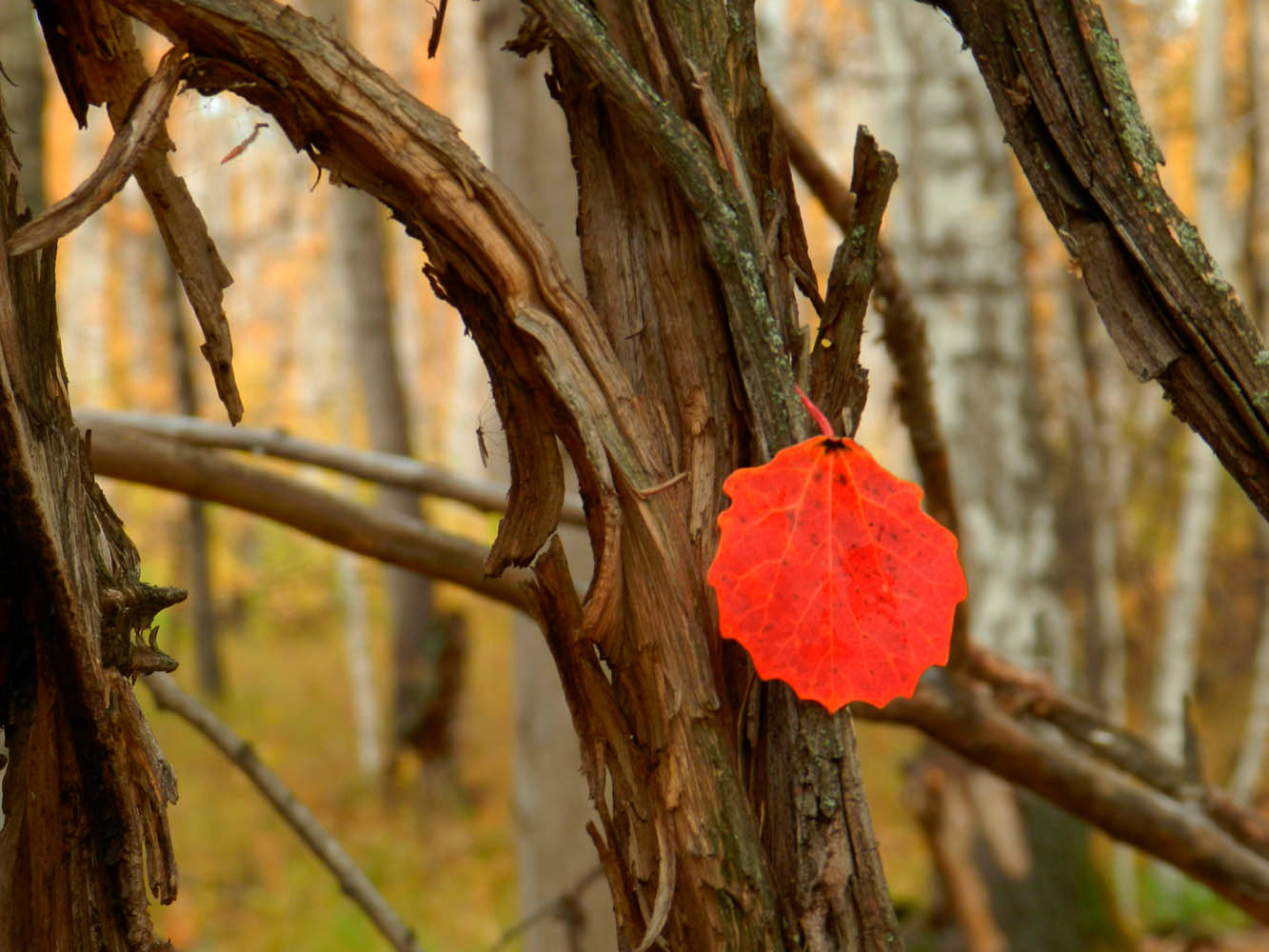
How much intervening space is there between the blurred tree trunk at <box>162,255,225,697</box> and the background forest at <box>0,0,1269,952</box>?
3cm

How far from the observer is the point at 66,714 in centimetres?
70

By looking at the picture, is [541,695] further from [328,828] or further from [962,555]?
[328,828]

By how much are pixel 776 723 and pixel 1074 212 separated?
0.36 metres

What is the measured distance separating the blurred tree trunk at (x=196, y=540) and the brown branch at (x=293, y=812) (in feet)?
20.7

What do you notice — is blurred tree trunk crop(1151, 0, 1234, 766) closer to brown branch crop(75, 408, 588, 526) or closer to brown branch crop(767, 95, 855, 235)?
brown branch crop(767, 95, 855, 235)

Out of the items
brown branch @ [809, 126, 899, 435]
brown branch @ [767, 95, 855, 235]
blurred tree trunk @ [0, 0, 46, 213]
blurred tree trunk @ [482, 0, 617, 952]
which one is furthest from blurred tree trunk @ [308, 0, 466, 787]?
brown branch @ [809, 126, 899, 435]

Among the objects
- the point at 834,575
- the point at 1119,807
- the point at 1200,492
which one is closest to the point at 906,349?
the point at 1119,807

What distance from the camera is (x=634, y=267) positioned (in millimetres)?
752

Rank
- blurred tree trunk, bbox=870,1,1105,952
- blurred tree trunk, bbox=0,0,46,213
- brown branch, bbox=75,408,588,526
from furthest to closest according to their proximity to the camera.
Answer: blurred tree trunk, bbox=870,1,1105,952 < blurred tree trunk, bbox=0,0,46,213 < brown branch, bbox=75,408,588,526

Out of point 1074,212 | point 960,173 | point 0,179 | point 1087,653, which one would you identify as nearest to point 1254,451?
point 1074,212

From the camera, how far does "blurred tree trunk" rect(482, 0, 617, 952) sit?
2877mm

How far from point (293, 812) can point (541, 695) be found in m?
1.66

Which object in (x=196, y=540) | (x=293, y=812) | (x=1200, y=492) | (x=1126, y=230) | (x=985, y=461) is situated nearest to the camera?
(x=1126, y=230)

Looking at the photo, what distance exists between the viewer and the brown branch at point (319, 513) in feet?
4.48
